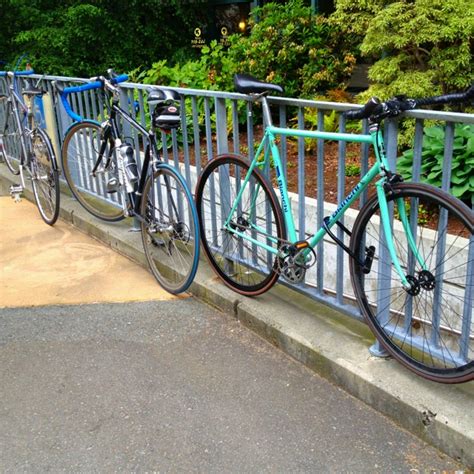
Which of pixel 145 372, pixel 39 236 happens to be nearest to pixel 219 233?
pixel 145 372

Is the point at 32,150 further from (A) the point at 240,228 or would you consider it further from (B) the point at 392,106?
(B) the point at 392,106

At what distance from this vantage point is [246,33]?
32.3 ft

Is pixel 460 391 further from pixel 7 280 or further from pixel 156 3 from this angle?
pixel 156 3

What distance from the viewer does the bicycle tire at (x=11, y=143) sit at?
640 centimetres

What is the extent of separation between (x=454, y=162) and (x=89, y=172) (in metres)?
3.28

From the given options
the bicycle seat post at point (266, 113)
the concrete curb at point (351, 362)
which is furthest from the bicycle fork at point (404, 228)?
the bicycle seat post at point (266, 113)

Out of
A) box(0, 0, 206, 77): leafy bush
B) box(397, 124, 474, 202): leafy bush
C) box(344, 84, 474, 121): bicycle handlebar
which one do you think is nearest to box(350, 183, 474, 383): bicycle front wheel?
box(344, 84, 474, 121): bicycle handlebar

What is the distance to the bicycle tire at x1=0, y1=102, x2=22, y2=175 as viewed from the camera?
6.40 metres

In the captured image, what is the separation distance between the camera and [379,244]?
9.08ft

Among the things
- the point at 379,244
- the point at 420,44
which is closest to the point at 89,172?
the point at 420,44

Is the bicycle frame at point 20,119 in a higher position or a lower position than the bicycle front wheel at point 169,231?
higher

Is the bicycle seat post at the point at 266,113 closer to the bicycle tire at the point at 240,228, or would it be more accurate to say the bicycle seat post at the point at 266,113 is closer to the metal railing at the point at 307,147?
the metal railing at the point at 307,147

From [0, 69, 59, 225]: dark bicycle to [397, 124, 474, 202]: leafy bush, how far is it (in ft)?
10.2

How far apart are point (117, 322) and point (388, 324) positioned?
5.73 ft
